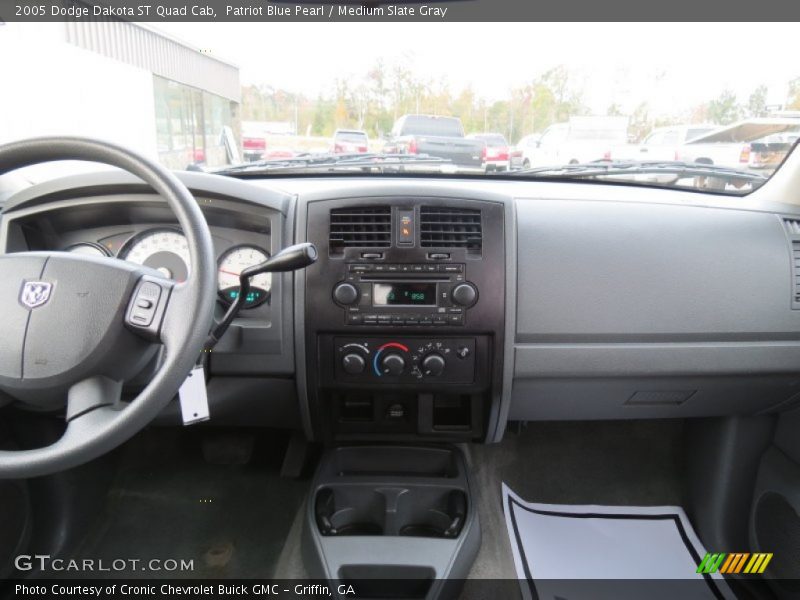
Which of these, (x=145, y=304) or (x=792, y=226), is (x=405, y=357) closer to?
(x=145, y=304)

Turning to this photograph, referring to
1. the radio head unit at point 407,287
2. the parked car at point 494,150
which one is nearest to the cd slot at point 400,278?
the radio head unit at point 407,287

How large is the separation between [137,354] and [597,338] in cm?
125

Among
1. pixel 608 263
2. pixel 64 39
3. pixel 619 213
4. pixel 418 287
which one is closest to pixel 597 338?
pixel 608 263

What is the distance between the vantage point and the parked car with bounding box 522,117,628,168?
191 centimetres

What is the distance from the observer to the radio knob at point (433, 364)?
61.9 inches

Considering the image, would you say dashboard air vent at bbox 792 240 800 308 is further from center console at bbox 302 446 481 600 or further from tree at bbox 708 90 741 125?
center console at bbox 302 446 481 600

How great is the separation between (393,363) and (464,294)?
28cm

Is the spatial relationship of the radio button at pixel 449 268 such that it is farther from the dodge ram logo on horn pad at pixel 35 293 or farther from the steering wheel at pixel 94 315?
the dodge ram logo on horn pad at pixel 35 293

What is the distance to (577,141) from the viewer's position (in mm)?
1941

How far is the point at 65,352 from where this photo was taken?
1087 millimetres

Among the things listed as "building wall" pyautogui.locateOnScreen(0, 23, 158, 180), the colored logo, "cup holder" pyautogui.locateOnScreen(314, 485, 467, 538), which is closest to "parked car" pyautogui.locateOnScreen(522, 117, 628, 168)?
"cup holder" pyautogui.locateOnScreen(314, 485, 467, 538)

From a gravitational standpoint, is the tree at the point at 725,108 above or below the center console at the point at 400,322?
above

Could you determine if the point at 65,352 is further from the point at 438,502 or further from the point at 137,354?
the point at 438,502

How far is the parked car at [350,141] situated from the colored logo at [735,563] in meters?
1.86
